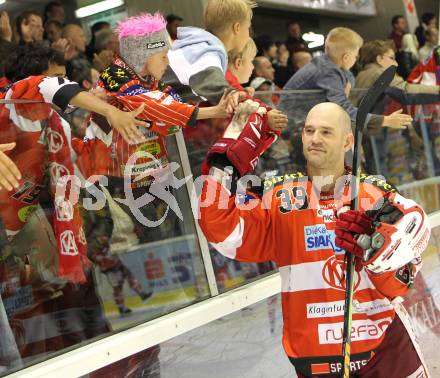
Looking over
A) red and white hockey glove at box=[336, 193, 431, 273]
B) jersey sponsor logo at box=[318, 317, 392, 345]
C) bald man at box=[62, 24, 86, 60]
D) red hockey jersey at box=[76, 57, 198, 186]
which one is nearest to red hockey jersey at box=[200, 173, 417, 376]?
jersey sponsor logo at box=[318, 317, 392, 345]

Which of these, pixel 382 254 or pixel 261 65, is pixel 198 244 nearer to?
pixel 382 254

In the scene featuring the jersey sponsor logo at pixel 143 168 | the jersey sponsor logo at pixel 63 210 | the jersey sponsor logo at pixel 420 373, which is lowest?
the jersey sponsor logo at pixel 420 373

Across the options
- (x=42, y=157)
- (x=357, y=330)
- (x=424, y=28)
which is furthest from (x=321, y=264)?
(x=424, y=28)

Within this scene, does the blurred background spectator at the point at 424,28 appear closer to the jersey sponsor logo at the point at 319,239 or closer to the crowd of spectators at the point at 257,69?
the crowd of spectators at the point at 257,69

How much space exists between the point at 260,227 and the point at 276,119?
0.35 metres

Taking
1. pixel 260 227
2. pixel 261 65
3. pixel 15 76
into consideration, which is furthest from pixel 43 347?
pixel 261 65

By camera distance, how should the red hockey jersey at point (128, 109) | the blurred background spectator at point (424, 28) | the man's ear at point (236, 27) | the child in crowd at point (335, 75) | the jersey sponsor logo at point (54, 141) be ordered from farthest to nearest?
the blurred background spectator at point (424, 28), the child in crowd at point (335, 75), the man's ear at point (236, 27), the red hockey jersey at point (128, 109), the jersey sponsor logo at point (54, 141)

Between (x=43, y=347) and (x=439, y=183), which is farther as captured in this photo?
(x=439, y=183)

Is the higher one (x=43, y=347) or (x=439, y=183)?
(x=43, y=347)

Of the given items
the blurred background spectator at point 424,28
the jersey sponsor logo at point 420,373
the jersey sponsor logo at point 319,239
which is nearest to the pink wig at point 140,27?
the jersey sponsor logo at point 319,239

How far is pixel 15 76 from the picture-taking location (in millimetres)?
2734

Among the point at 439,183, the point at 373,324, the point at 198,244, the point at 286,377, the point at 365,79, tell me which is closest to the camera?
the point at 373,324

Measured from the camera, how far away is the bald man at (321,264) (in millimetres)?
2234

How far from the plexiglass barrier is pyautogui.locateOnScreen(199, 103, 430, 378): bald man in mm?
562
